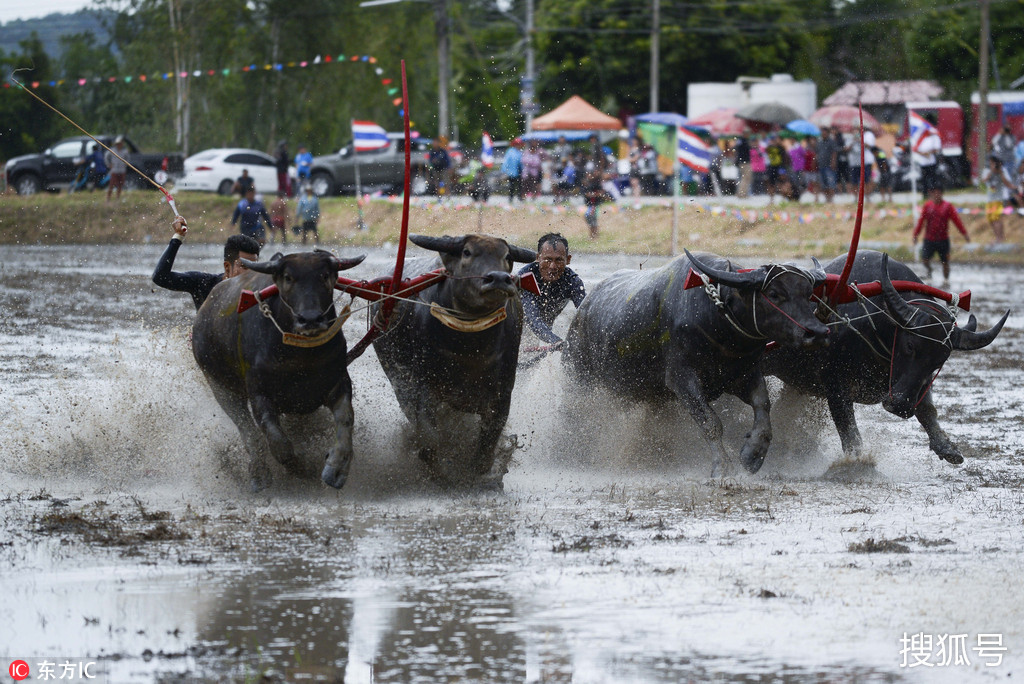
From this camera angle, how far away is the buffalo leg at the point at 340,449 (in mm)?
7820

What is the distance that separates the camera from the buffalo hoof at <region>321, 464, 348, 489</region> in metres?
7.80

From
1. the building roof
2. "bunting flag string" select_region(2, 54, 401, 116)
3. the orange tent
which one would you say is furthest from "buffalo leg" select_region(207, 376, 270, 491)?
the building roof

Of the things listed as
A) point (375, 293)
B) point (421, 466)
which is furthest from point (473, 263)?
point (421, 466)

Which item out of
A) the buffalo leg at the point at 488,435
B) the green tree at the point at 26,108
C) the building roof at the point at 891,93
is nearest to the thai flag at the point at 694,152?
the buffalo leg at the point at 488,435

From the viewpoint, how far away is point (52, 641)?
555 cm

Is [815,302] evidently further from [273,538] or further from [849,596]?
[273,538]

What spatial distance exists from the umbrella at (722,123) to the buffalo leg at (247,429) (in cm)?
2782

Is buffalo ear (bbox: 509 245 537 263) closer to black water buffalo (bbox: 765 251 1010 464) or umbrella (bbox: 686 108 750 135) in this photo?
black water buffalo (bbox: 765 251 1010 464)

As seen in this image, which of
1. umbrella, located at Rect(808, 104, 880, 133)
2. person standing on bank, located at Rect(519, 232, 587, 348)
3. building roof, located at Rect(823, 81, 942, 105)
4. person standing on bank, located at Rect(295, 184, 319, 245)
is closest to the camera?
person standing on bank, located at Rect(519, 232, 587, 348)

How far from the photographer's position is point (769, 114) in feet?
115

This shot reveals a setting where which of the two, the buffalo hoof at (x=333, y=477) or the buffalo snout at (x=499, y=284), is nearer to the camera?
the buffalo snout at (x=499, y=284)

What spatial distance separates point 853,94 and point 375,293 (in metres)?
35.5

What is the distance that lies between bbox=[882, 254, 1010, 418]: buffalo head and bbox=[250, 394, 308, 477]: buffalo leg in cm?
365

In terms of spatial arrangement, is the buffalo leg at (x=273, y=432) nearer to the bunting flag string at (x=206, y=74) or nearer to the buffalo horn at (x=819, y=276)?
the buffalo horn at (x=819, y=276)
